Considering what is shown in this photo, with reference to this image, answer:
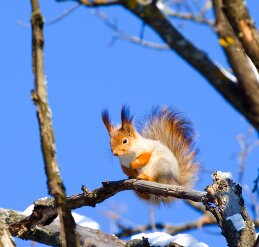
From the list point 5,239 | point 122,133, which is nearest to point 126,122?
point 122,133

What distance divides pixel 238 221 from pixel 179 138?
4.14 ft

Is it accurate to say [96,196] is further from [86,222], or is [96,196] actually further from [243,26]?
[243,26]

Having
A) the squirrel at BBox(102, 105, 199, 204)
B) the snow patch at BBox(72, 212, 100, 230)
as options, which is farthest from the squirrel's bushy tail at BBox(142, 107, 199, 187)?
the snow patch at BBox(72, 212, 100, 230)

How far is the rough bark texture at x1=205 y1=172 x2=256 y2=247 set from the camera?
364cm

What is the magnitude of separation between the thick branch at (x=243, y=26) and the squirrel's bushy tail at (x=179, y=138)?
2794mm

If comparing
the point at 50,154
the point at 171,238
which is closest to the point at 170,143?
the point at 171,238

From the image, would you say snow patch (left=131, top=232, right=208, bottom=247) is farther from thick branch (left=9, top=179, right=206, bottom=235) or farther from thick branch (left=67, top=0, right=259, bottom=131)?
thick branch (left=67, top=0, right=259, bottom=131)

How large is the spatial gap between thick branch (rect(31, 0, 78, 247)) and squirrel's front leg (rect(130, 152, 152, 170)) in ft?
8.43

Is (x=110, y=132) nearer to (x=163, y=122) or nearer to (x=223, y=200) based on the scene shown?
(x=163, y=122)

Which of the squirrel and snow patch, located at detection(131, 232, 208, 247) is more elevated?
the squirrel

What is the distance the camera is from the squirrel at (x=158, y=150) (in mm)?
4723

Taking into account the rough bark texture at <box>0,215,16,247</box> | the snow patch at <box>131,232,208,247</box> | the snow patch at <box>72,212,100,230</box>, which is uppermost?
the snow patch at <box>72,212,100,230</box>

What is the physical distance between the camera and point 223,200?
375cm

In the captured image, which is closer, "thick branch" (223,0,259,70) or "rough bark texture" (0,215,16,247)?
"thick branch" (223,0,259,70)
